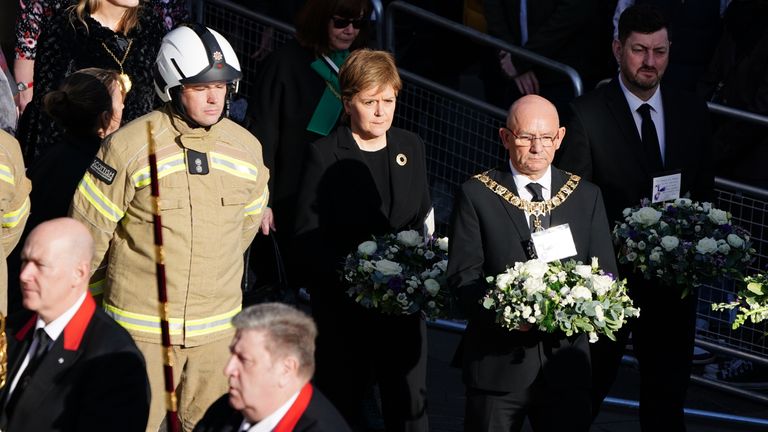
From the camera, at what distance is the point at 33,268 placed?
548 centimetres

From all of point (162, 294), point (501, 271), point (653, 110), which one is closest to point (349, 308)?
point (501, 271)

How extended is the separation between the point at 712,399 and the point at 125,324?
167 inches

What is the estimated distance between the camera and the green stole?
334 inches

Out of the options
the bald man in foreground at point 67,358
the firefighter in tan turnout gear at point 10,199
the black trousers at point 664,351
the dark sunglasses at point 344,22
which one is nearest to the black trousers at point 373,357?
the black trousers at point 664,351

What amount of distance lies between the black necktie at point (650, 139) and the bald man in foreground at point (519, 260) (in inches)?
45.3

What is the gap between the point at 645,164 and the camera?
25.3 feet

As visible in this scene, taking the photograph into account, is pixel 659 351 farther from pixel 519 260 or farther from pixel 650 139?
pixel 519 260

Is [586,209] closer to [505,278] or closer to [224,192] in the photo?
[505,278]

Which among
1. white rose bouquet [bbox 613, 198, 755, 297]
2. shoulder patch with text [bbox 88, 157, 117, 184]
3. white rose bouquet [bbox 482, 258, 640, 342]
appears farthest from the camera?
white rose bouquet [bbox 613, 198, 755, 297]

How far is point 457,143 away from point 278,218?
2104mm

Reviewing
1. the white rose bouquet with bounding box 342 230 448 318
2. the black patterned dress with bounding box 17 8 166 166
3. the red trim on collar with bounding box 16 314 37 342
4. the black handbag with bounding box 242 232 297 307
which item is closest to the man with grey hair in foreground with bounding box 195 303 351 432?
the red trim on collar with bounding box 16 314 37 342

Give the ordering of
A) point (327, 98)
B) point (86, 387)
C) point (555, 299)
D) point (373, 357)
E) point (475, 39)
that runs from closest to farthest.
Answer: point (86, 387), point (555, 299), point (373, 357), point (327, 98), point (475, 39)

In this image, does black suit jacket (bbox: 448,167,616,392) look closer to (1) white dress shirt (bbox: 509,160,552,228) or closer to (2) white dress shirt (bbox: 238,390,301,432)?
(1) white dress shirt (bbox: 509,160,552,228)

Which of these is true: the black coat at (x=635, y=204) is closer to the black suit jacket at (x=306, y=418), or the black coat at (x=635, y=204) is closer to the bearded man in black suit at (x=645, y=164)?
the bearded man in black suit at (x=645, y=164)
